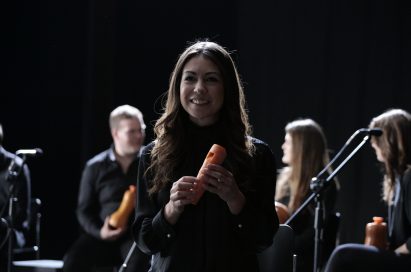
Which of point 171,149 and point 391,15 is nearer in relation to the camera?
point 171,149

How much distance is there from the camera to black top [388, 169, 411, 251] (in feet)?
13.1

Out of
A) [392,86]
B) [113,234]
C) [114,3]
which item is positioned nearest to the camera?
[113,234]

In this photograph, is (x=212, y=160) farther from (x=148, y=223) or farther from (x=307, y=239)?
(x=307, y=239)

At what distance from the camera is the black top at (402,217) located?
398 centimetres

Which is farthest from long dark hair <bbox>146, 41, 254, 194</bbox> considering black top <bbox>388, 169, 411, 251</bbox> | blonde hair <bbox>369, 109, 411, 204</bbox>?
blonde hair <bbox>369, 109, 411, 204</bbox>

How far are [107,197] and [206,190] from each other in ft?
9.48

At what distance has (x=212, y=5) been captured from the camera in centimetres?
655

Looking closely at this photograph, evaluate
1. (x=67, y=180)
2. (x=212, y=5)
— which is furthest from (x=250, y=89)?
(x=67, y=180)

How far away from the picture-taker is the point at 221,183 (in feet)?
7.28

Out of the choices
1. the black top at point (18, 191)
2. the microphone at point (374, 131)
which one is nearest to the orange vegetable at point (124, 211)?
the black top at point (18, 191)

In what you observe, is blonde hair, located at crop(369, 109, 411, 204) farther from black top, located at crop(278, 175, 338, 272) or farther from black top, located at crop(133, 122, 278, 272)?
black top, located at crop(133, 122, 278, 272)

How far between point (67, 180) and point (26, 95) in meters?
0.86

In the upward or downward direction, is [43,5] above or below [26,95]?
above

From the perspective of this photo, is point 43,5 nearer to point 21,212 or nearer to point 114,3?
point 114,3
